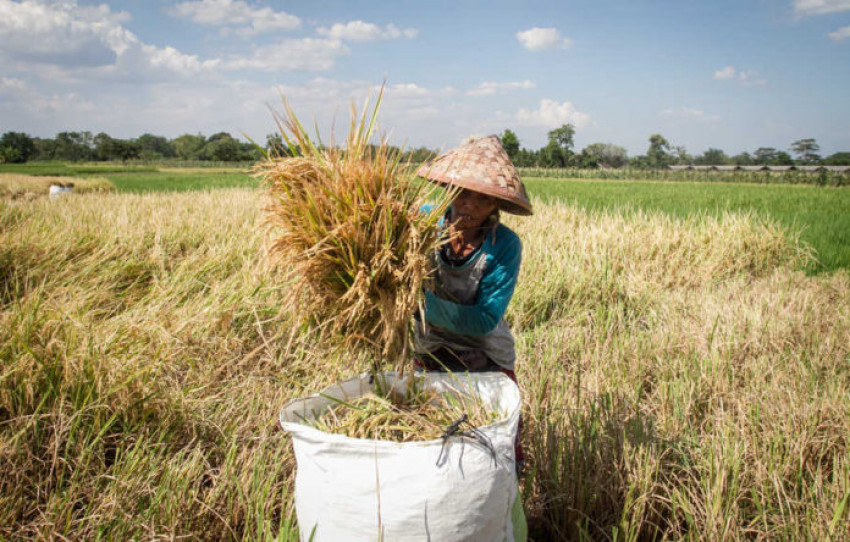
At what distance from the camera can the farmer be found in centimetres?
159

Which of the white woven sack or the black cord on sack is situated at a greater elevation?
the black cord on sack

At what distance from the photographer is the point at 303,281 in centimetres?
130

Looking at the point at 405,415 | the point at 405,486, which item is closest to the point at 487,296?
the point at 405,415

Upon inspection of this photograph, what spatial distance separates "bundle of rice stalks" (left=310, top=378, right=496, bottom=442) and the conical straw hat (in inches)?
25.4

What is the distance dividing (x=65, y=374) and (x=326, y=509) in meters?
1.39

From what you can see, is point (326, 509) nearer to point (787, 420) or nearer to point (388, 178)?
point (388, 178)

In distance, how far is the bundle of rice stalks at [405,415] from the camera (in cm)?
129

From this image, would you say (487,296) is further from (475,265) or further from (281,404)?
(281,404)

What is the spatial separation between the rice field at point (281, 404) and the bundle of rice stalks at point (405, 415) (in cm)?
17

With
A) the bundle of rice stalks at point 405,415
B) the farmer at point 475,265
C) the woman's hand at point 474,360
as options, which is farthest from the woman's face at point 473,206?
the bundle of rice stalks at point 405,415

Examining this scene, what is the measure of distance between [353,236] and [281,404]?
137 cm

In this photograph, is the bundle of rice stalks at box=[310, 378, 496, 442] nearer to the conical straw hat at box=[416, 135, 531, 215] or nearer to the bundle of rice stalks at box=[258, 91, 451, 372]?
the bundle of rice stalks at box=[258, 91, 451, 372]

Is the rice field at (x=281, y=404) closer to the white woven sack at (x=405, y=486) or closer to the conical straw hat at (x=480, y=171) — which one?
the white woven sack at (x=405, y=486)

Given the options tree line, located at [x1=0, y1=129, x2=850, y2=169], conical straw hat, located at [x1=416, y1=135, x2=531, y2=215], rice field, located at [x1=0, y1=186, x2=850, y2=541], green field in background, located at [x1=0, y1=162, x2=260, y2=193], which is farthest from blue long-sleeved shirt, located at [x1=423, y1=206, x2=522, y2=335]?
tree line, located at [x1=0, y1=129, x2=850, y2=169]
